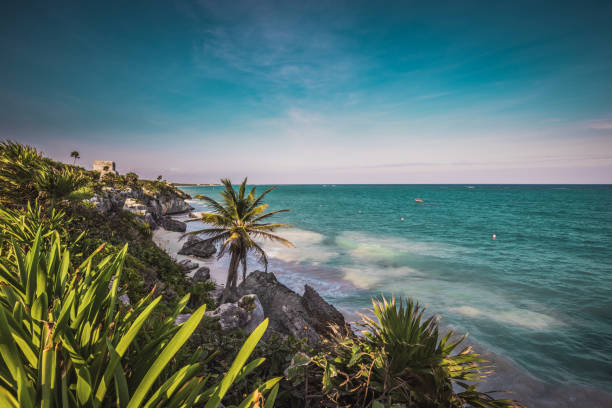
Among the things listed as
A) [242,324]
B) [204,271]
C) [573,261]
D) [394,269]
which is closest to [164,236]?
[204,271]

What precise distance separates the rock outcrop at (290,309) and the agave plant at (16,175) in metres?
8.94

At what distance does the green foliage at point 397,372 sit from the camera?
2.32 meters

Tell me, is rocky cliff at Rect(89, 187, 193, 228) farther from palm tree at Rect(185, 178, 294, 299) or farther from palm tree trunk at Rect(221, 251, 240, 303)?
palm tree trunk at Rect(221, 251, 240, 303)

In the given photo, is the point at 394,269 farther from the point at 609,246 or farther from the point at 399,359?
the point at 609,246

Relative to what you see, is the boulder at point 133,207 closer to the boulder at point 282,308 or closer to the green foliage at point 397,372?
the boulder at point 282,308

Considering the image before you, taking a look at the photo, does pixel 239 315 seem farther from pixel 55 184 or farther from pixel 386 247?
pixel 386 247

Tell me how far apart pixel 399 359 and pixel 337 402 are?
114cm

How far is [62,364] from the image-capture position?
41.4 inches

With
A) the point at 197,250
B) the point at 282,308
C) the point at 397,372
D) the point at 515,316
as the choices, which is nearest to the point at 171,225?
the point at 197,250

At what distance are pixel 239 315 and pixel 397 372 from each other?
5.73m

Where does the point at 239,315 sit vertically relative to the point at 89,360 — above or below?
below

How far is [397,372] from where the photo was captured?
2863 mm

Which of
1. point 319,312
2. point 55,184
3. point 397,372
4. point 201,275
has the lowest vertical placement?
point 319,312

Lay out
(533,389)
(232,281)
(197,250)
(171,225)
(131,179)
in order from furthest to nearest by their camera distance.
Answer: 1. (131,179)
2. (171,225)
3. (197,250)
4. (232,281)
5. (533,389)
